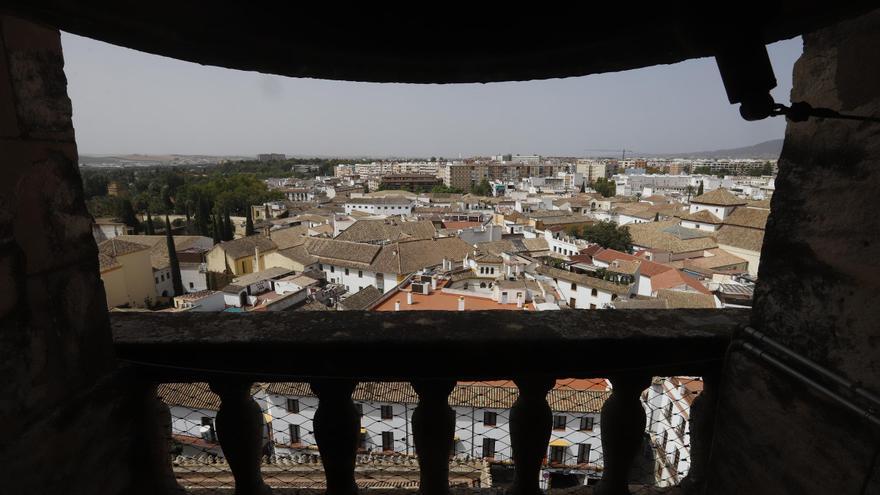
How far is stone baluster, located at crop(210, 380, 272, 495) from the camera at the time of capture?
152cm

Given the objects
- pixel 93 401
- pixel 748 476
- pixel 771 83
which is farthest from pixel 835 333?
pixel 93 401

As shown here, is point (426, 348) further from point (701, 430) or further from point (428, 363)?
point (701, 430)

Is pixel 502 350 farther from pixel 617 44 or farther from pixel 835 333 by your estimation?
pixel 617 44

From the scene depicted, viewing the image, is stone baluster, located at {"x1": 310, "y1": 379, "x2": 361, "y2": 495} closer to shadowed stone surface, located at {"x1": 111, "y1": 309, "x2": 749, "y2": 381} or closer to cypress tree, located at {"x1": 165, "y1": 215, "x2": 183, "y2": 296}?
shadowed stone surface, located at {"x1": 111, "y1": 309, "x2": 749, "y2": 381}

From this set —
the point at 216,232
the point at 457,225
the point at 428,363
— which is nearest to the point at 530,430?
the point at 428,363

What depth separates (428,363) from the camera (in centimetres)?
149

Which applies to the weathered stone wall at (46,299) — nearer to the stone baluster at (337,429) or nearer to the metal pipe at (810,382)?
the stone baluster at (337,429)

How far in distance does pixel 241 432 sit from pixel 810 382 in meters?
1.65

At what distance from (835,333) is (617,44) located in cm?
95

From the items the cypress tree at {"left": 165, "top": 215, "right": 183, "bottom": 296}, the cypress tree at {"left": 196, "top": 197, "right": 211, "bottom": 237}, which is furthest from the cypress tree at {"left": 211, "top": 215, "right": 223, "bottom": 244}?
the cypress tree at {"left": 165, "top": 215, "right": 183, "bottom": 296}

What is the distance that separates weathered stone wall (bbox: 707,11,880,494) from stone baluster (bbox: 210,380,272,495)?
5.03 ft

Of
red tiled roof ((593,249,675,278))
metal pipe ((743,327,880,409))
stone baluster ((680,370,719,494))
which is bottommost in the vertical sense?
red tiled roof ((593,249,675,278))

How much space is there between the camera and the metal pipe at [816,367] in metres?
1.05

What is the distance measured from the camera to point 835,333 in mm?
1156
